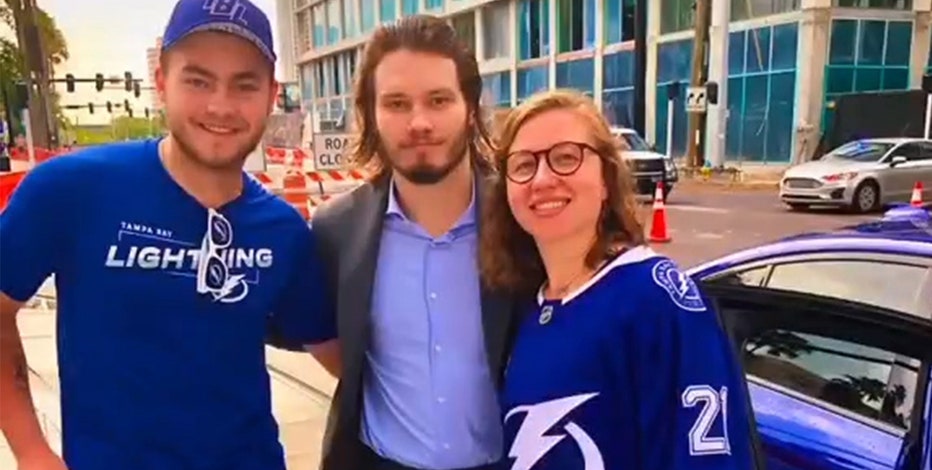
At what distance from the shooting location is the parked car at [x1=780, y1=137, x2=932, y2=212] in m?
14.1

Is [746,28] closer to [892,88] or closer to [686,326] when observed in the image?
[892,88]

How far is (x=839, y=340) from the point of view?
256 centimetres

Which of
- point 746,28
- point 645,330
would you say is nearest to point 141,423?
point 645,330

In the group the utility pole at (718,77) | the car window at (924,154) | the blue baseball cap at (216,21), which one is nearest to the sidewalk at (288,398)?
the blue baseball cap at (216,21)

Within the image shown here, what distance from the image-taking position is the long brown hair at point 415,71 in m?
1.89

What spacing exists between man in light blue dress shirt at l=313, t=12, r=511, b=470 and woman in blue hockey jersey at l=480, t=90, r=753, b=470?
14cm

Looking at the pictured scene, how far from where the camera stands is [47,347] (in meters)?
5.78

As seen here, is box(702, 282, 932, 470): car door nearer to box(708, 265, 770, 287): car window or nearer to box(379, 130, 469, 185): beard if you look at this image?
box(708, 265, 770, 287): car window

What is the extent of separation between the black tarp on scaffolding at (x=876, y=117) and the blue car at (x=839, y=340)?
20300mm

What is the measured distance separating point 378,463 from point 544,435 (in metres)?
0.58

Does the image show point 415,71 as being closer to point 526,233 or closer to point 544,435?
point 526,233

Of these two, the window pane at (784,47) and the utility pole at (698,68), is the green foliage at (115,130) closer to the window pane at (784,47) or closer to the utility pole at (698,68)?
the utility pole at (698,68)

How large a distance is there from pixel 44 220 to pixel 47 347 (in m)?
4.82

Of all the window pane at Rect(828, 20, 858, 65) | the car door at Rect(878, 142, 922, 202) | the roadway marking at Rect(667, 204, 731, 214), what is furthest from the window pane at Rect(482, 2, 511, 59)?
the car door at Rect(878, 142, 922, 202)
